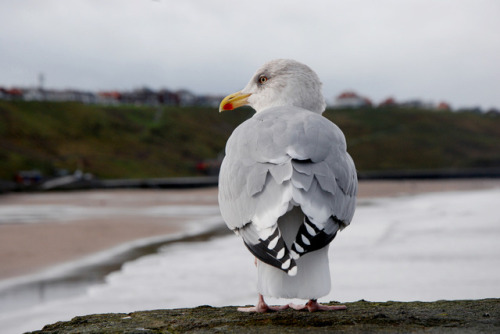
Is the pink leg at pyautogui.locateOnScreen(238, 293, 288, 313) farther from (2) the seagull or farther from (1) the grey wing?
(1) the grey wing

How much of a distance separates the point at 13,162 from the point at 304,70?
212ft

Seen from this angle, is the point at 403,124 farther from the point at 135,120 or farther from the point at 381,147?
the point at 135,120

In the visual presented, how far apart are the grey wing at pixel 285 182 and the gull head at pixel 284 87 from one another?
0.64 meters

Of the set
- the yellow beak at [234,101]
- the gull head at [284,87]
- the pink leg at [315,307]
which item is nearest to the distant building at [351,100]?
the yellow beak at [234,101]

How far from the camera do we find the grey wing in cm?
412

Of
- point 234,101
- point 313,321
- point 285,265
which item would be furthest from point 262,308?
point 234,101

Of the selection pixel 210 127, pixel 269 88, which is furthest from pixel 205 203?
pixel 210 127

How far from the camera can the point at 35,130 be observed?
3450 inches

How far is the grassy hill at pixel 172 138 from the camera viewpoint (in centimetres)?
7688

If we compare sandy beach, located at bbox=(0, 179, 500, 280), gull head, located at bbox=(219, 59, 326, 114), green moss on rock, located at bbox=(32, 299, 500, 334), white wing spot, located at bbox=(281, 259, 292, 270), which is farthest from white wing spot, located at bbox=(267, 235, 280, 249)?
sandy beach, located at bbox=(0, 179, 500, 280)

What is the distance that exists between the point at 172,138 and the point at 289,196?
101381 mm

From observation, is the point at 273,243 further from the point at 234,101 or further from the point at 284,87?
the point at 234,101

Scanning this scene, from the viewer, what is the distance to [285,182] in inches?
170

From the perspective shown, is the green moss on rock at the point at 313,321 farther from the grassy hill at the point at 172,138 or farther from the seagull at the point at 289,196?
the grassy hill at the point at 172,138
